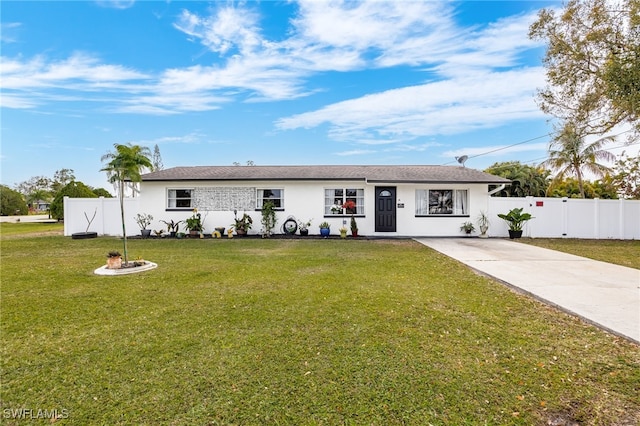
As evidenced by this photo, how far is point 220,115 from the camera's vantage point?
57.4 feet

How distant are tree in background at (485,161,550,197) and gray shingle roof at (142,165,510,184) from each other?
414 inches

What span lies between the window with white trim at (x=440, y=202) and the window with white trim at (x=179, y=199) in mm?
10330

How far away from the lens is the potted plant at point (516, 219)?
12898 millimetres

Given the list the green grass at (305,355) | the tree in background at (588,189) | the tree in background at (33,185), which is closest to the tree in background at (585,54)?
the tree in background at (588,189)

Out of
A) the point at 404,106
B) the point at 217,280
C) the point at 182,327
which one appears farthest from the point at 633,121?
the point at 182,327

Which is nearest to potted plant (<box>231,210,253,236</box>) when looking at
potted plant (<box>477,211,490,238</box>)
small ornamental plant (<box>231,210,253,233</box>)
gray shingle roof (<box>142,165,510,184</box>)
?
Result: small ornamental plant (<box>231,210,253,233</box>)

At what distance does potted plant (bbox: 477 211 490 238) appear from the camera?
1338cm

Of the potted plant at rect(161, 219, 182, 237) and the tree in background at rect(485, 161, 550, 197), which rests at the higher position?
the tree in background at rect(485, 161, 550, 197)

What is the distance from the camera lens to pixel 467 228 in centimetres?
1350

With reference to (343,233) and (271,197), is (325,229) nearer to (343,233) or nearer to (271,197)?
(343,233)

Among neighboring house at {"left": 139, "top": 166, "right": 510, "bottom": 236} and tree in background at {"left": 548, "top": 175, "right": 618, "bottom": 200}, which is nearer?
neighboring house at {"left": 139, "top": 166, "right": 510, "bottom": 236}

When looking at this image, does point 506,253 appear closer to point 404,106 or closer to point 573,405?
point 573,405

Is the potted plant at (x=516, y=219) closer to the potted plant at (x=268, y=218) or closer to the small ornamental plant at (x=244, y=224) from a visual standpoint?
the potted plant at (x=268, y=218)

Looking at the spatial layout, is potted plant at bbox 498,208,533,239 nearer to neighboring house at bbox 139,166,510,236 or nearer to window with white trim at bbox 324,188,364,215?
neighboring house at bbox 139,166,510,236
